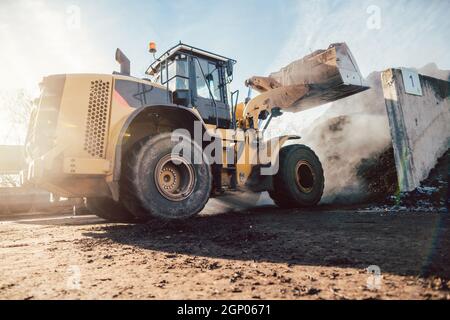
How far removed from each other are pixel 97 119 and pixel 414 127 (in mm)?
5648

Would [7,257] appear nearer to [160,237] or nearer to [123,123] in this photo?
[160,237]

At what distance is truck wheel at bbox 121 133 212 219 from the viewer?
12.0ft

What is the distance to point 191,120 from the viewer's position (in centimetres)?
445

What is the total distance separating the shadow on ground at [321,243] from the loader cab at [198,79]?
2235 millimetres

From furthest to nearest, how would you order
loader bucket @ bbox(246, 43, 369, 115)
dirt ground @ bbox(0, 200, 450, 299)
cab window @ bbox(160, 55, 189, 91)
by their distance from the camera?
loader bucket @ bbox(246, 43, 369, 115), cab window @ bbox(160, 55, 189, 91), dirt ground @ bbox(0, 200, 450, 299)

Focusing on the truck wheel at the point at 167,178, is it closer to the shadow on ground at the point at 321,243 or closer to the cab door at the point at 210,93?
the shadow on ground at the point at 321,243

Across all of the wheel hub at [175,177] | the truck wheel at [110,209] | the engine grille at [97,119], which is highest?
the engine grille at [97,119]

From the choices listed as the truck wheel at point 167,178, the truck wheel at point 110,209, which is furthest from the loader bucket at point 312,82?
the truck wheel at point 110,209

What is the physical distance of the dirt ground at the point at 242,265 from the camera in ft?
4.34

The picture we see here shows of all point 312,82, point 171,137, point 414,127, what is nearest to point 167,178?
point 171,137

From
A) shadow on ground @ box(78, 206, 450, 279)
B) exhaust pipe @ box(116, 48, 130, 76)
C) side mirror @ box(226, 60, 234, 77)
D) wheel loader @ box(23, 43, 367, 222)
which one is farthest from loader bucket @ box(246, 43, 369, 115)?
shadow on ground @ box(78, 206, 450, 279)

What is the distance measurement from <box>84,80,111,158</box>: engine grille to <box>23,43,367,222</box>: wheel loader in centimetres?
1

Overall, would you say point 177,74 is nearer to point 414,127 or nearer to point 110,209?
point 110,209

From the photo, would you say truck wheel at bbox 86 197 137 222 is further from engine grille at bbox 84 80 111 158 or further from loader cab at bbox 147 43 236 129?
loader cab at bbox 147 43 236 129
